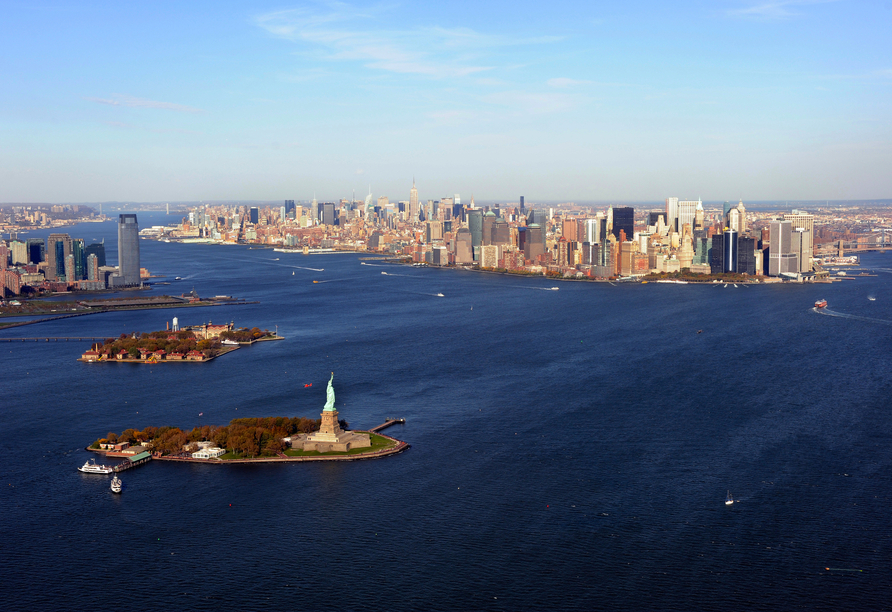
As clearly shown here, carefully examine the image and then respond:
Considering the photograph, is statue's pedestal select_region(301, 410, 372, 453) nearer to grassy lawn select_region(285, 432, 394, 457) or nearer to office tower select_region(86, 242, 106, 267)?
grassy lawn select_region(285, 432, 394, 457)

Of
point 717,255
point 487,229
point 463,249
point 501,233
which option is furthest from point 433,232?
point 717,255

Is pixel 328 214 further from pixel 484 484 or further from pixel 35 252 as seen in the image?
pixel 484 484

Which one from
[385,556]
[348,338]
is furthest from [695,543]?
[348,338]

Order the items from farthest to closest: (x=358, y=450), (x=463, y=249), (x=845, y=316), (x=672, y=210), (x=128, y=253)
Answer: (x=672, y=210), (x=463, y=249), (x=128, y=253), (x=845, y=316), (x=358, y=450)

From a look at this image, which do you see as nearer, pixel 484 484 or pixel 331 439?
pixel 484 484

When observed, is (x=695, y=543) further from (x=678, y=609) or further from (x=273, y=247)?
(x=273, y=247)

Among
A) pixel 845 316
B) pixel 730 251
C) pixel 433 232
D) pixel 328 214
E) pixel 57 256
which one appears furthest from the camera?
pixel 328 214

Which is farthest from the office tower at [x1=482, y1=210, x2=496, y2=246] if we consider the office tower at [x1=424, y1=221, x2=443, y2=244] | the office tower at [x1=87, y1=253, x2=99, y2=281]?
the office tower at [x1=87, y1=253, x2=99, y2=281]
